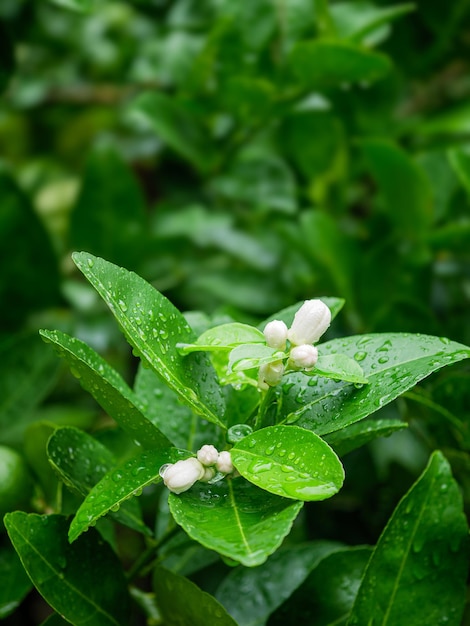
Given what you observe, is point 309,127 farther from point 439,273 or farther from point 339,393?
point 339,393

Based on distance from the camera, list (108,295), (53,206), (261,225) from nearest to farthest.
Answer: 1. (108,295)
2. (261,225)
3. (53,206)

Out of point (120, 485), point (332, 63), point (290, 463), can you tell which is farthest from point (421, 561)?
point (332, 63)

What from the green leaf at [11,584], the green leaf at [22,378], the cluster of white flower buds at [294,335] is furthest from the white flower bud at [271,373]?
the green leaf at [22,378]

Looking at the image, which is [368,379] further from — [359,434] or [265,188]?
[265,188]

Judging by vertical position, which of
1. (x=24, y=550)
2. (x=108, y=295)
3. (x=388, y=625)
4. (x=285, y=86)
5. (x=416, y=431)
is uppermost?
(x=108, y=295)

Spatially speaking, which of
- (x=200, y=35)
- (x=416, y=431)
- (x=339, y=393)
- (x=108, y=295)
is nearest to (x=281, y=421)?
(x=339, y=393)

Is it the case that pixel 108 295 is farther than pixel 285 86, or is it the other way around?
pixel 285 86

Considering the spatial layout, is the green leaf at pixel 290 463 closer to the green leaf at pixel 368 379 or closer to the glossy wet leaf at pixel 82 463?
the green leaf at pixel 368 379
